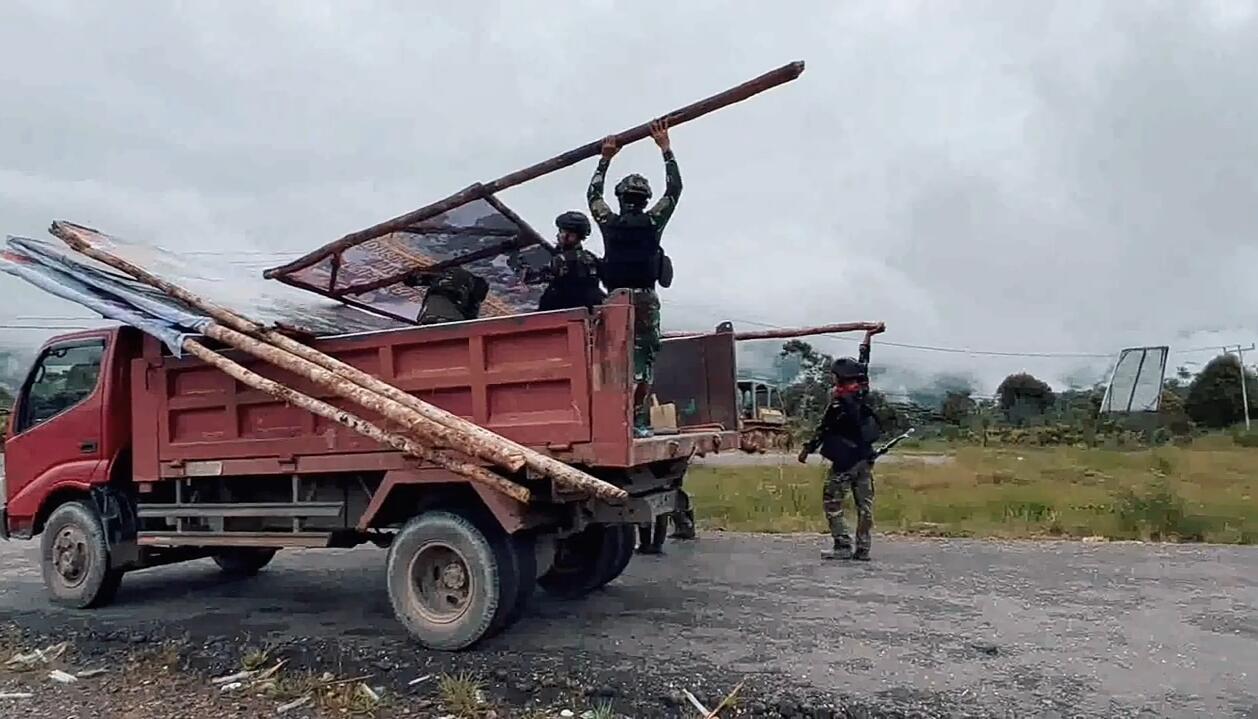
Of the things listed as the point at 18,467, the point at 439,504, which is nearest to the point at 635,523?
the point at 439,504

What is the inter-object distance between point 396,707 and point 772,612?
2.61 m

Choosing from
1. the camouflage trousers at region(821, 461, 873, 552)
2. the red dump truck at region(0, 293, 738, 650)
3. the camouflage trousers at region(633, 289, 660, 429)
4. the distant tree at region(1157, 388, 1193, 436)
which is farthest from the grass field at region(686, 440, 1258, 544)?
the distant tree at region(1157, 388, 1193, 436)

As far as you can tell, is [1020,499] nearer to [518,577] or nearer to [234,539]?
[518,577]

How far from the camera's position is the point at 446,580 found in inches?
235

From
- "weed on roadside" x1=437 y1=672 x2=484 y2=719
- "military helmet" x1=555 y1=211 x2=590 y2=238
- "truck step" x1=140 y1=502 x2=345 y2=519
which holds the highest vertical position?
"military helmet" x1=555 y1=211 x2=590 y2=238

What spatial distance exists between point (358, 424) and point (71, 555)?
3.08 metres

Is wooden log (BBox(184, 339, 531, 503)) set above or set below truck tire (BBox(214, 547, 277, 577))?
above

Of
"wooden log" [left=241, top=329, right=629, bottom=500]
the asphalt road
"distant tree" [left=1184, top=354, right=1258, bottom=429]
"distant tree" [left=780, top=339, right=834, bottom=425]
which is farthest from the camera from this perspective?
"distant tree" [left=1184, top=354, right=1258, bottom=429]

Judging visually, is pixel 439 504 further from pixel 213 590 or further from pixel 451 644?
pixel 213 590

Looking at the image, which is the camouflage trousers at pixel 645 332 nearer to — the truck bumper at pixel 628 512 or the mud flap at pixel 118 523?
the truck bumper at pixel 628 512

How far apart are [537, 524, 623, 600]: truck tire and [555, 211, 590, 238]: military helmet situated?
6.74 feet

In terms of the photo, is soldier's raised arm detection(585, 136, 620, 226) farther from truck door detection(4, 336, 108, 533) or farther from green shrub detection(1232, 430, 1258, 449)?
green shrub detection(1232, 430, 1258, 449)

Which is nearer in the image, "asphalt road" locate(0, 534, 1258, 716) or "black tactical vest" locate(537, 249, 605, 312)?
"asphalt road" locate(0, 534, 1258, 716)

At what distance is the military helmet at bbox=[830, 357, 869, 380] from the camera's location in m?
8.72
